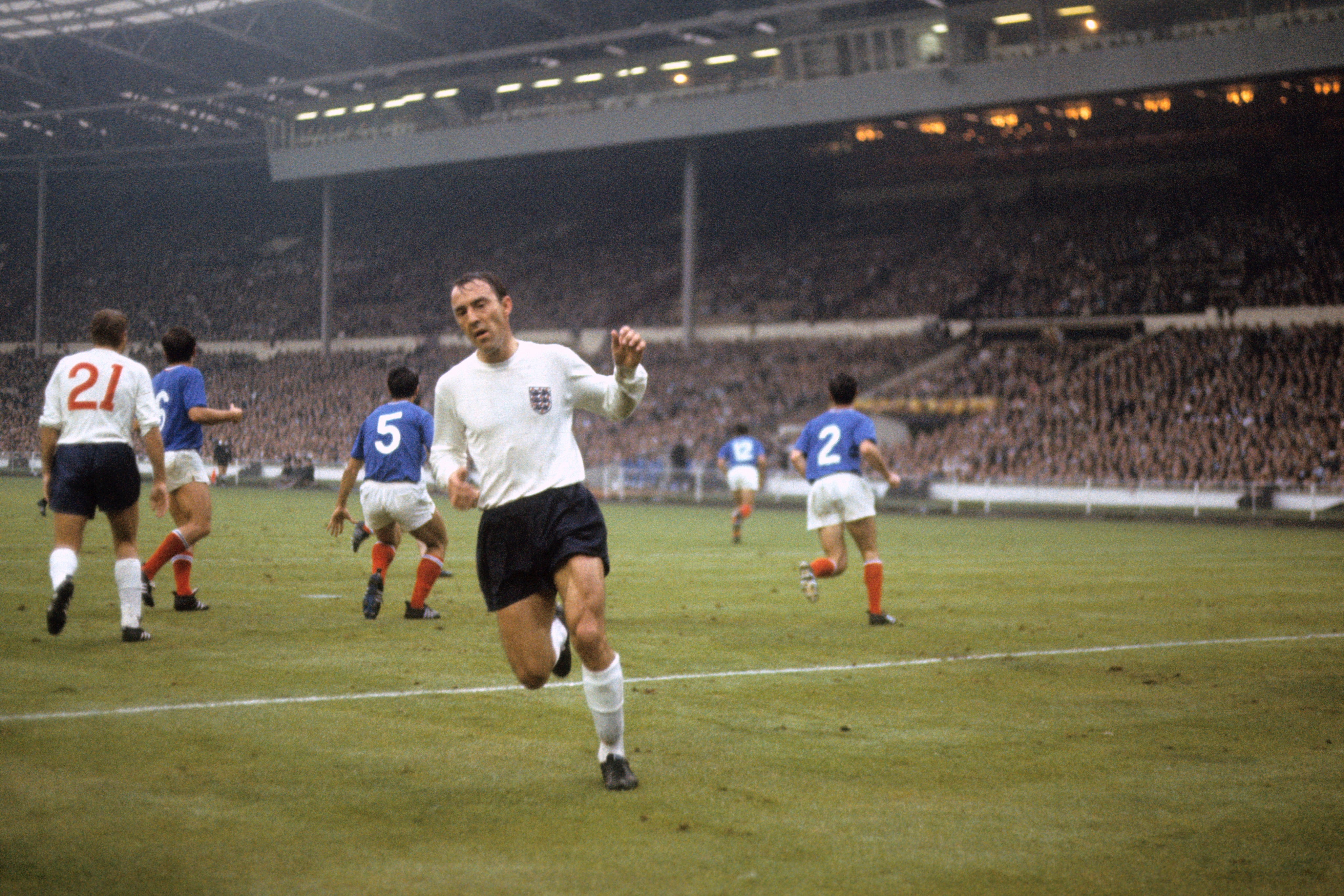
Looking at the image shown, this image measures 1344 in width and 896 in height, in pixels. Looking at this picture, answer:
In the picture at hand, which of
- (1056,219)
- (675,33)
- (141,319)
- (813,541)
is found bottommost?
(813,541)

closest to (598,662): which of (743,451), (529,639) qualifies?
(529,639)

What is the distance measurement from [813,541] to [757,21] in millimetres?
33627

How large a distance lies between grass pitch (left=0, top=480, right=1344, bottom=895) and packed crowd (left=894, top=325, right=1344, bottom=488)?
24.5 m

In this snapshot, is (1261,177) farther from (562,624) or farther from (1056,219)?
(562,624)

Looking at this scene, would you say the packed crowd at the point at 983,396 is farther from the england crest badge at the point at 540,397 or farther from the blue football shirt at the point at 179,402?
the england crest badge at the point at 540,397

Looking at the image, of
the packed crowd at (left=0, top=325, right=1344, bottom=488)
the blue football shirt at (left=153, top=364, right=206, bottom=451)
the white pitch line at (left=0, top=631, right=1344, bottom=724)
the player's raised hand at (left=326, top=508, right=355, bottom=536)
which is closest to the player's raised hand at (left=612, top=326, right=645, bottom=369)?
the white pitch line at (left=0, top=631, right=1344, bottom=724)

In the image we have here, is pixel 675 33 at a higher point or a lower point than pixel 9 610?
higher

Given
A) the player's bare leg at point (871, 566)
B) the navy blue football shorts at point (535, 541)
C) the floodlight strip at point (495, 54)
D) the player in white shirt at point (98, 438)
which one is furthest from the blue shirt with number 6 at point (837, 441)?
the floodlight strip at point (495, 54)

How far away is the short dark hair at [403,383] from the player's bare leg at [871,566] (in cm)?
377

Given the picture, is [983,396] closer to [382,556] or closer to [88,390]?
[382,556]

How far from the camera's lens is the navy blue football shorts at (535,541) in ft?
19.3

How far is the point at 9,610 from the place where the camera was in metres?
11.1

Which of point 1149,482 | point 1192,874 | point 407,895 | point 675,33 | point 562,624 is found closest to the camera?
point 407,895

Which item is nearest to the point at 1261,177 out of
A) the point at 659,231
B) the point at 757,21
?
the point at 757,21
